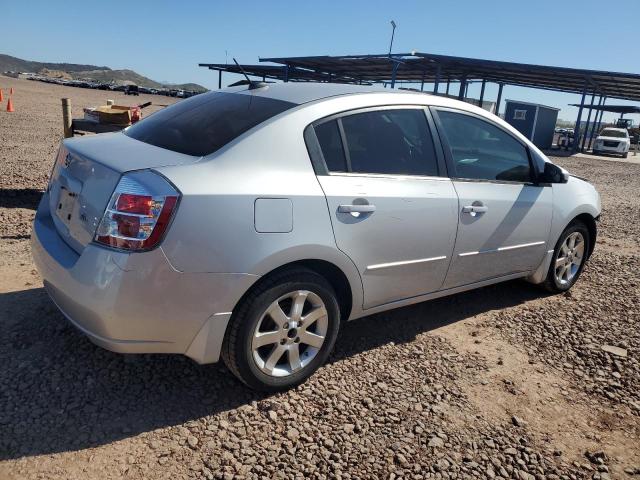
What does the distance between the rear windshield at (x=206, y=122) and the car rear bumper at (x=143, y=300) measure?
2.31 feet

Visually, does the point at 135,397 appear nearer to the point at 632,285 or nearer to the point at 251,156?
the point at 251,156

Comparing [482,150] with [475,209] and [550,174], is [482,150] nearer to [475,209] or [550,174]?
[475,209]

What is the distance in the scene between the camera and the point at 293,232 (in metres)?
2.68

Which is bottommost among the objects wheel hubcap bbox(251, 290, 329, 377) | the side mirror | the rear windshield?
wheel hubcap bbox(251, 290, 329, 377)

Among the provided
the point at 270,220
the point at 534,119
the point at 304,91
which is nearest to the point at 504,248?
the point at 304,91

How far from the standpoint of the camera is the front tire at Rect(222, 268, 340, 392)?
266 centimetres

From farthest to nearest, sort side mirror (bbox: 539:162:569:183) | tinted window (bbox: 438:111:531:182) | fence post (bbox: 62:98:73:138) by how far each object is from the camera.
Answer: fence post (bbox: 62:98:73:138), side mirror (bbox: 539:162:569:183), tinted window (bbox: 438:111:531:182)

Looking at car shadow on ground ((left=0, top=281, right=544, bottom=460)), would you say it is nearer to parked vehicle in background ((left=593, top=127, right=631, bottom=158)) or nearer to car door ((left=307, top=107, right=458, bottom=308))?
car door ((left=307, top=107, right=458, bottom=308))

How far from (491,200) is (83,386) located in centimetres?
296

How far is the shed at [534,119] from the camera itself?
33.2m

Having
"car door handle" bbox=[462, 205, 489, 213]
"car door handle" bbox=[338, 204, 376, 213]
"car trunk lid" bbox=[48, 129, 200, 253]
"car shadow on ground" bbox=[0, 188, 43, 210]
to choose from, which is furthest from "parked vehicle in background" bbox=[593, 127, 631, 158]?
"car trunk lid" bbox=[48, 129, 200, 253]

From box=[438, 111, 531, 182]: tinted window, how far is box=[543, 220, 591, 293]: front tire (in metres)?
0.92

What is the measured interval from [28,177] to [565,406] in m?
7.52

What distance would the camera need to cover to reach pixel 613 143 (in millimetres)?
30594
